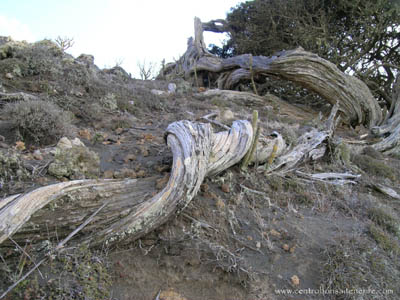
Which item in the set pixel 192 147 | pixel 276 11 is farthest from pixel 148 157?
pixel 276 11

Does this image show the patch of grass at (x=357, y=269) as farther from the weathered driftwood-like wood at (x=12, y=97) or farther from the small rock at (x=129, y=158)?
the weathered driftwood-like wood at (x=12, y=97)

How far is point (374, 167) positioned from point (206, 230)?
13.3 ft

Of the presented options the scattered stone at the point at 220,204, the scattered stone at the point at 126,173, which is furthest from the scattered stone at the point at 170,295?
the scattered stone at the point at 126,173

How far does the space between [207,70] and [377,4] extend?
5473mm

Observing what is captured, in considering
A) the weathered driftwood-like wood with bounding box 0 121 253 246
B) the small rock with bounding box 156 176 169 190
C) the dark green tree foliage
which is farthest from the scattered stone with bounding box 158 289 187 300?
the dark green tree foliage

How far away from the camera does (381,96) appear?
9836 mm

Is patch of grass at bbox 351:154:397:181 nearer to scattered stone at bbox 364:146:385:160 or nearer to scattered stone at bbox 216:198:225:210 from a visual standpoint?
scattered stone at bbox 364:146:385:160

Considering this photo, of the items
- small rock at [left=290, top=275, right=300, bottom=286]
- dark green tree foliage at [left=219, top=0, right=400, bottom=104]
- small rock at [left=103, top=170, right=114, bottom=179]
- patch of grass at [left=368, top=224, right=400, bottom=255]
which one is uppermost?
dark green tree foliage at [left=219, top=0, right=400, bottom=104]

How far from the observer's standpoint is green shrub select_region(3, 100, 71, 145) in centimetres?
342

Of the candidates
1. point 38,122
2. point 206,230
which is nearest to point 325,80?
point 206,230

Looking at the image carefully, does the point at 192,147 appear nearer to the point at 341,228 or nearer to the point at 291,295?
the point at 291,295

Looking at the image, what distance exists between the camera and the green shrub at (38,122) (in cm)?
342

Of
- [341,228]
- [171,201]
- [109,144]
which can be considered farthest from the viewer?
[109,144]

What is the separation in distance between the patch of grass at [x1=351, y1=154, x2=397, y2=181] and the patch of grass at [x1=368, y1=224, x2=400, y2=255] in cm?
238
